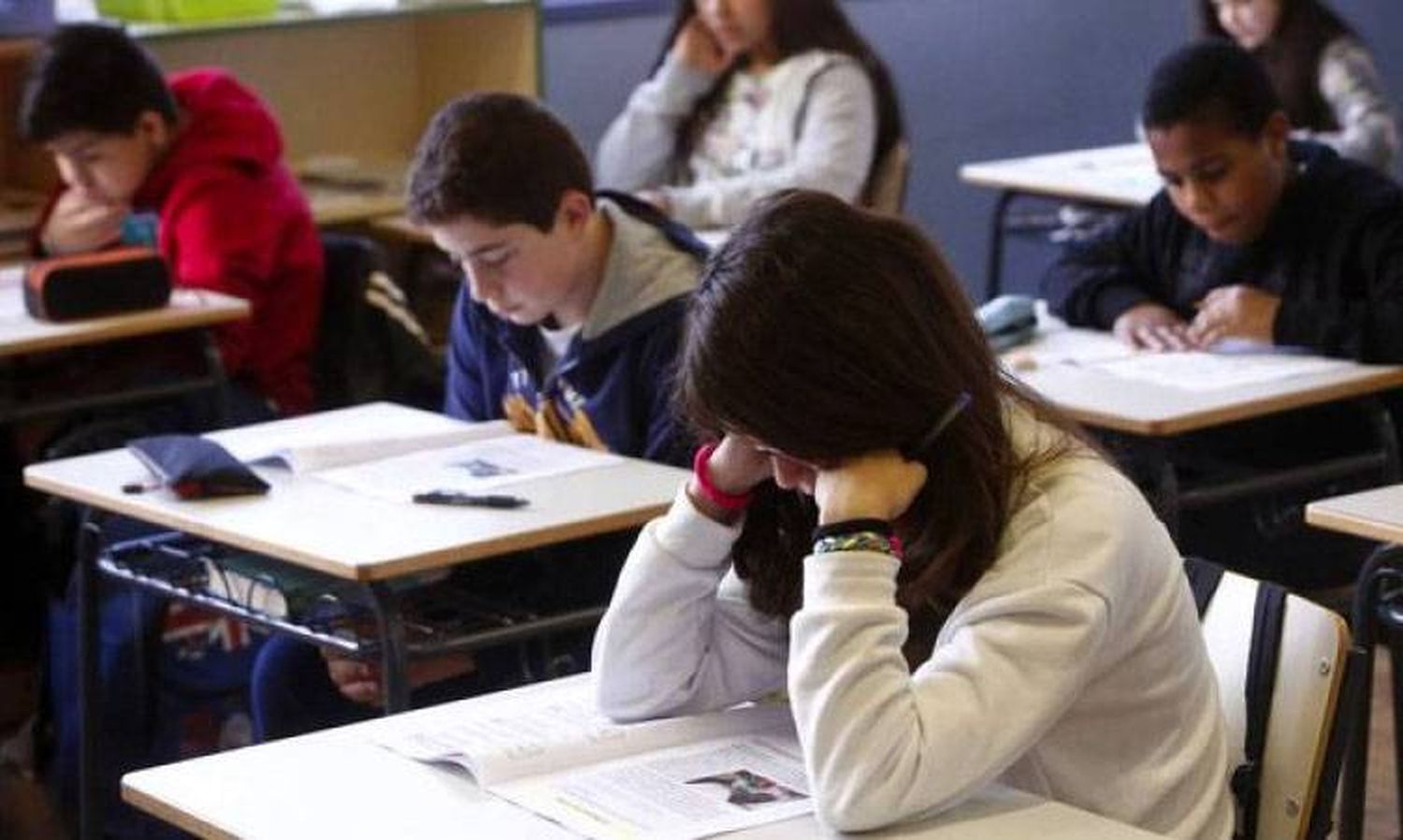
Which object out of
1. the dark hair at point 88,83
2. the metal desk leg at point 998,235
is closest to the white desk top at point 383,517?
the dark hair at point 88,83

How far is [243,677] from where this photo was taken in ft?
13.0

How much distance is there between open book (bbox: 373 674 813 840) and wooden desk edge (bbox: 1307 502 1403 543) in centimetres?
97

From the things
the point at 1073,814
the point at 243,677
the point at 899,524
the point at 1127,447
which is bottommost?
the point at 243,677

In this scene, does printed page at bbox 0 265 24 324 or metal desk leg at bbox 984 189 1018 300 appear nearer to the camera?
printed page at bbox 0 265 24 324

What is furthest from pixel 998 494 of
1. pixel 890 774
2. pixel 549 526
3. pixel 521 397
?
pixel 521 397

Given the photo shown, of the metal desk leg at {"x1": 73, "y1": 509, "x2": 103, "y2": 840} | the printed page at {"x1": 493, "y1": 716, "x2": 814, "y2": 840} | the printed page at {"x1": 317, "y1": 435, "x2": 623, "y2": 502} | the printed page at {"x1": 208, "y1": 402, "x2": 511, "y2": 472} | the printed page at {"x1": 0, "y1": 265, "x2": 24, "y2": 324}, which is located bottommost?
the metal desk leg at {"x1": 73, "y1": 509, "x2": 103, "y2": 840}

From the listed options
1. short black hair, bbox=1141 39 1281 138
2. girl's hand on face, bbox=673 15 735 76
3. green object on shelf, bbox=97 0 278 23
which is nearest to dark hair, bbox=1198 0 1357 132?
girl's hand on face, bbox=673 15 735 76

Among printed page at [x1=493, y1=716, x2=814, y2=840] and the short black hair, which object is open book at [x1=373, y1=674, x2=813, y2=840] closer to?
printed page at [x1=493, y1=716, x2=814, y2=840]

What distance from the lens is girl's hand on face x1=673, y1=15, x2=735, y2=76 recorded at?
18.5ft

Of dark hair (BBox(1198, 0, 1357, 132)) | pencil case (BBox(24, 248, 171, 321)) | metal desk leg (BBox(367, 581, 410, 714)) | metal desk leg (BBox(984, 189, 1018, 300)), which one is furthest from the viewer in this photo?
metal desk leg (BBox(984, 189, 1018, 300))

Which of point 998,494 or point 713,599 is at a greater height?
point 998,494

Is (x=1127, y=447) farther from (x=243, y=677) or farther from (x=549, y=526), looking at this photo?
(x=243, y=677)

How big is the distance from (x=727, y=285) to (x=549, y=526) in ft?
3.48

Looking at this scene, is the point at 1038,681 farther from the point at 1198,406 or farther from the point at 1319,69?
the point at 1319,69
